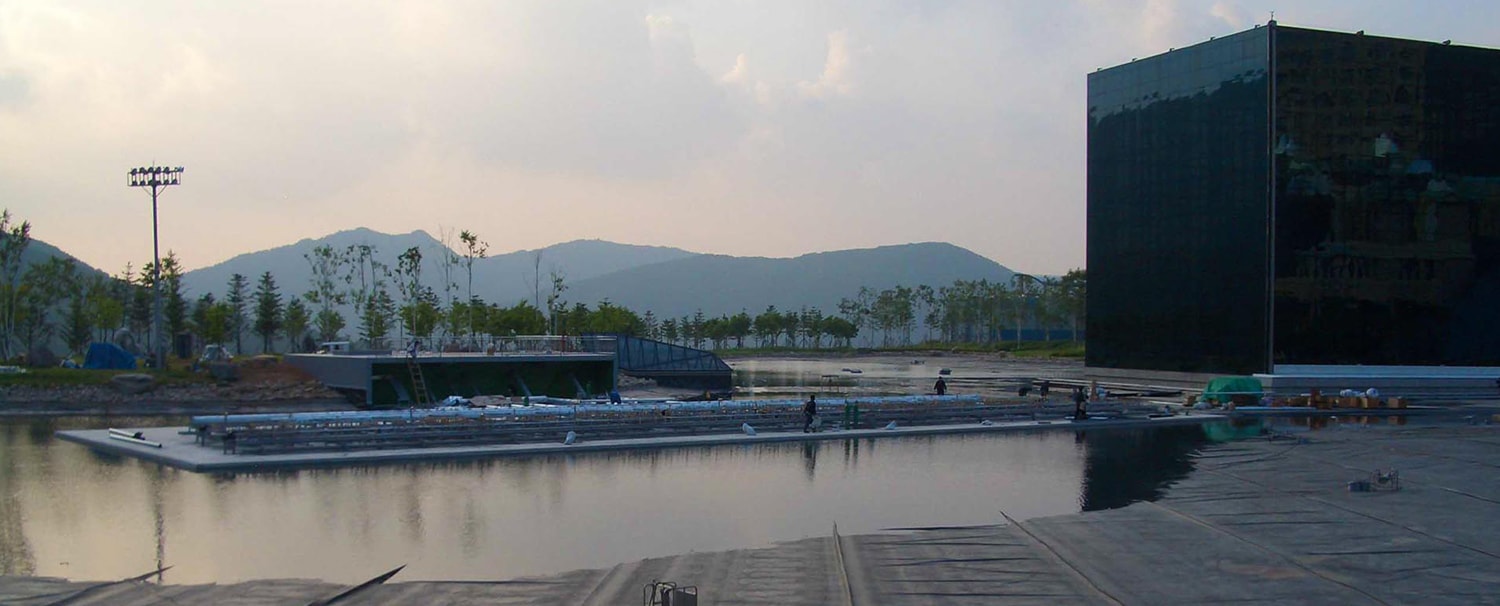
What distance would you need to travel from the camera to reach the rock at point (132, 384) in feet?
177

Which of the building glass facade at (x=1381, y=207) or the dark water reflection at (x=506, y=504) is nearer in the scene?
the dark water reflection at (x=506, y=504)

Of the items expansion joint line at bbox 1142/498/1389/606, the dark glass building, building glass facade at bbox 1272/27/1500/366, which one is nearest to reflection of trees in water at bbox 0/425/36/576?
expansion joint line at bbox 1142/498/1389/606

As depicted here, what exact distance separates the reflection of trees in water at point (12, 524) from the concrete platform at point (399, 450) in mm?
2576

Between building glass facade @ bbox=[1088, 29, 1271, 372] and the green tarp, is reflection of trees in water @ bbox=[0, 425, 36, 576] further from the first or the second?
building glass facade @ bbox=[1088, 29, 1271, 372]

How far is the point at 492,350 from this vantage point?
59344 millimetres

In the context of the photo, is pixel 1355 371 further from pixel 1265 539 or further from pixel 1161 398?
pixel 1265 539

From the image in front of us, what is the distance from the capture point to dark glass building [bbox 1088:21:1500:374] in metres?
67.9

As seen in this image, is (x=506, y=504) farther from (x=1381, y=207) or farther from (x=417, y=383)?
(x=1381, y=207)

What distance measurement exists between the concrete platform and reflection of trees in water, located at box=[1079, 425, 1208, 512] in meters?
2.97

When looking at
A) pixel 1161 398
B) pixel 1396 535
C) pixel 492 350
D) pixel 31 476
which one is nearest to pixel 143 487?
pixel 31 476

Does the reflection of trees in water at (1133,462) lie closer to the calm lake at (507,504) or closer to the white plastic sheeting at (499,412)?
the calm lake at (507,504)

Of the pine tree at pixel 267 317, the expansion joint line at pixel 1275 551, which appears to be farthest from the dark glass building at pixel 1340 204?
the pine tree at pixel 267 317

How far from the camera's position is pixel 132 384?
54062 millimetres

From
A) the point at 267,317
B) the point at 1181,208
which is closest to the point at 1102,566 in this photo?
the point at 1181,208
